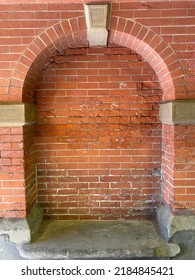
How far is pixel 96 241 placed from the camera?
2791 mm

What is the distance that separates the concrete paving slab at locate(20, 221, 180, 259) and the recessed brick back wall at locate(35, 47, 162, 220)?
0.17 metres

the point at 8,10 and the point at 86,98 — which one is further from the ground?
the point at 8,10

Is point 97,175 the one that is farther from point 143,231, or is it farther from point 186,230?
point 186,230

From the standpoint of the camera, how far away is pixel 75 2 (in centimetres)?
255

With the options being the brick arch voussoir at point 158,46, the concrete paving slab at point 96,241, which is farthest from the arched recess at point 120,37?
the concrete paving slab at point 96,241

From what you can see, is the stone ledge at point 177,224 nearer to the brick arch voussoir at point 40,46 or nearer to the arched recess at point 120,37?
the arched recess at point 120,37

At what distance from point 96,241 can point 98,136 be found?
49.1 inches

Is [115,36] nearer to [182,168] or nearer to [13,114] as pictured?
[13,114]

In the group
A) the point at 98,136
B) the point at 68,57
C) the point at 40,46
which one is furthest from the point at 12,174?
the point at 68,57

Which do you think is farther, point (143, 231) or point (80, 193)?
point (80, 193)

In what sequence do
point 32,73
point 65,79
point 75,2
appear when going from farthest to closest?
point 65,79, point 32,73, point 75,2

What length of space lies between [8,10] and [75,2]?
2.34 feet

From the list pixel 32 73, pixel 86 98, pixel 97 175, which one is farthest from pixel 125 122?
pixel 32 73

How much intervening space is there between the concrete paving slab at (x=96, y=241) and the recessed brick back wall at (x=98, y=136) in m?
0.17
